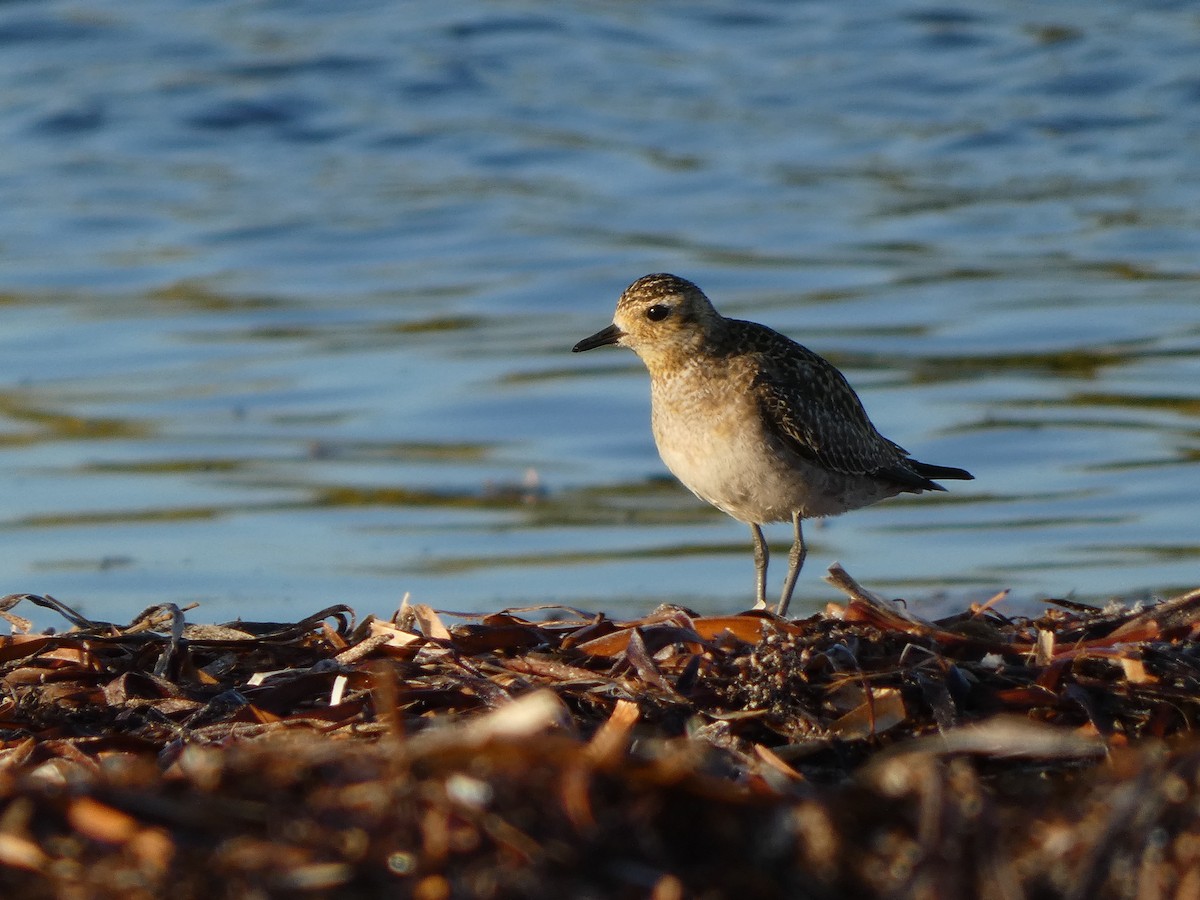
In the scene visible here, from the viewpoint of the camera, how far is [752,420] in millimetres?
5820

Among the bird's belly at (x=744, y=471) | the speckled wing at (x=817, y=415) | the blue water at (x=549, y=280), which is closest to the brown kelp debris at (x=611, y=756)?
the bird's belly at (x=744, y=471)

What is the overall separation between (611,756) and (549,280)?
37.8ft

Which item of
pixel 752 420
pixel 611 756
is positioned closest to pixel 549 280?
pixel 752 420

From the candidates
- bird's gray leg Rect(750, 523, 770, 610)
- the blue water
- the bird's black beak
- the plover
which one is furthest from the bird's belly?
the blue water

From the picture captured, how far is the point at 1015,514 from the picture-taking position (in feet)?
28.8

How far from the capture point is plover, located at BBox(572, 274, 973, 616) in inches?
229

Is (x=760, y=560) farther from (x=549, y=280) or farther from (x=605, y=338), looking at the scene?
(x=549, y=280)

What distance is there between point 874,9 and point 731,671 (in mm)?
18412

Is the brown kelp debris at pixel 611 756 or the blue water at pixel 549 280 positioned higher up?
the brown kelp debris at pixel 611 756

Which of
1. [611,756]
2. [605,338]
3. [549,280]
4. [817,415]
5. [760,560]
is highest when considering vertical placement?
[611,756]

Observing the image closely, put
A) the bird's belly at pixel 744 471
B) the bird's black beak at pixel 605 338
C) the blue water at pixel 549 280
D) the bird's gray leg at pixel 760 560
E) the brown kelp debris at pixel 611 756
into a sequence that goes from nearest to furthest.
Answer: the brown kelp debris at pixel 611 756 < the bird's belly at pixel 744 471 < the bird's gray leg at pixel 760 560 < the bird's black beak at pixel 605 338 < the blue water at pixel 549 280

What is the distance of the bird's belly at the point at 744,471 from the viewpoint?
18.9 feet

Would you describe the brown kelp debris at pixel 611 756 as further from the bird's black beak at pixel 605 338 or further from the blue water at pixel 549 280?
the blue water at pixel 549 280

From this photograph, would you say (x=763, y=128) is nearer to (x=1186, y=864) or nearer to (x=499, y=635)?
(x=499, y=635)
